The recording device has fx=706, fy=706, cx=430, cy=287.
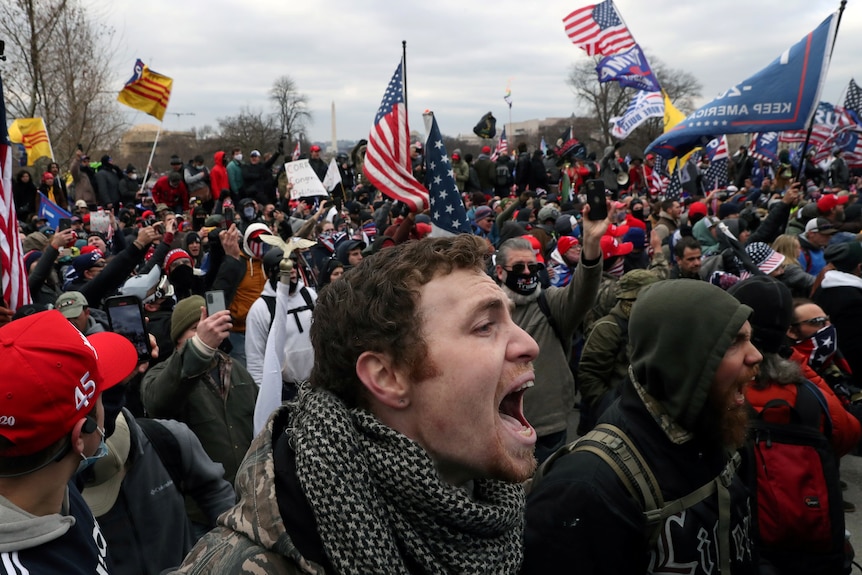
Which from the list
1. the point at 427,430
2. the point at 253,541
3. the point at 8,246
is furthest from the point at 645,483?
the point at 8,246

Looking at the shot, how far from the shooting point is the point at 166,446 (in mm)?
3008

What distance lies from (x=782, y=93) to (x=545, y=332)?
4694mm

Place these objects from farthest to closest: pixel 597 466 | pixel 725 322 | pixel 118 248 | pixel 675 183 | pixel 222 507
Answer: pixel 675 183, pixel 118 248, pixel 222 507, pixel 725 322, pixel 597 466

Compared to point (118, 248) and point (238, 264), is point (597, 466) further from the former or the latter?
point (118, 248)

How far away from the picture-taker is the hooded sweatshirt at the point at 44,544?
1729mm

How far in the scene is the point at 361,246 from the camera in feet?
27.5

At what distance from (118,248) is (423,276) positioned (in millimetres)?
10433

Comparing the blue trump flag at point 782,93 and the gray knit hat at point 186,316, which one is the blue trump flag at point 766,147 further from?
the gray knit hat at point 186,316

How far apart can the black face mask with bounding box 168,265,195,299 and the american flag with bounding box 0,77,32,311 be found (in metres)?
2.31

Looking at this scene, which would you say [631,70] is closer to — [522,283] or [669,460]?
[522,283]

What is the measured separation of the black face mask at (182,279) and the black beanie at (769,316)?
5.21m

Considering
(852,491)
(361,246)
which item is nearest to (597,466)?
(852,491)

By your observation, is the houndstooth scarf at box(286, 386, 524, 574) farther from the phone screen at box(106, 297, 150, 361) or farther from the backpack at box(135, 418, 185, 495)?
the phone screen at box(106, 297, 150, 361)

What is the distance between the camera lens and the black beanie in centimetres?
341
